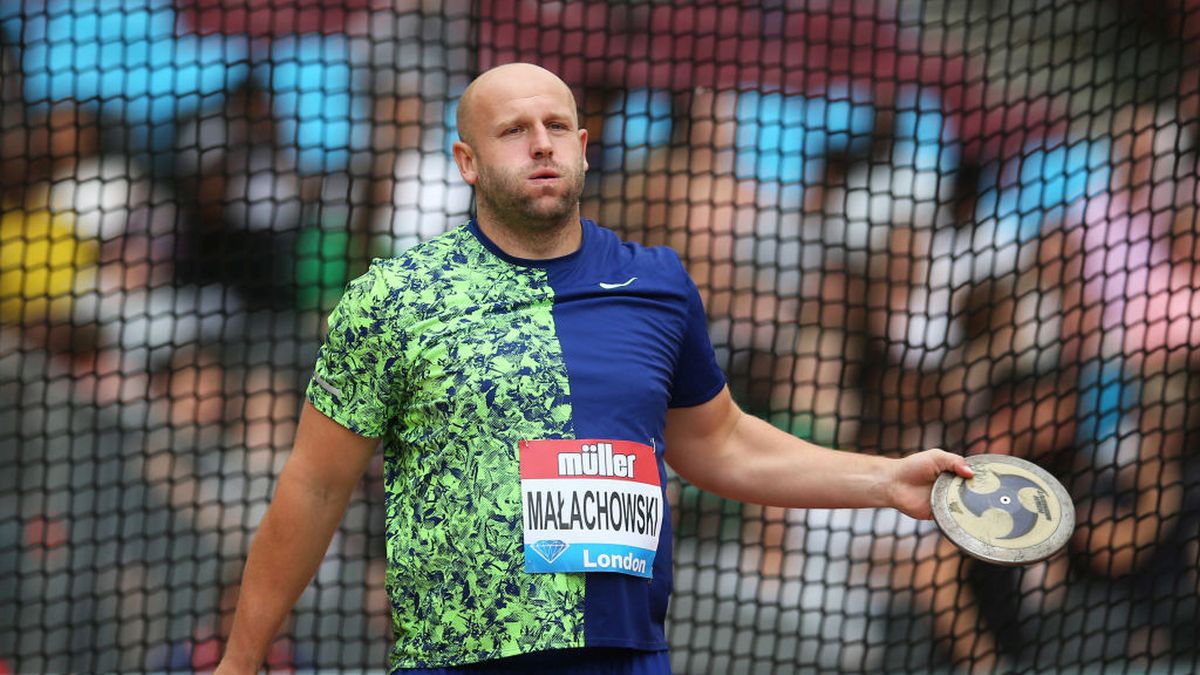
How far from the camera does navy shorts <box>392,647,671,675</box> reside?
232 centimetres

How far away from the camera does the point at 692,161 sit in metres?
5.83

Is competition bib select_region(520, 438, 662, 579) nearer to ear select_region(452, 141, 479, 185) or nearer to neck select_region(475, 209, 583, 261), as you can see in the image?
neck select_region(475, 209, 583, 261)

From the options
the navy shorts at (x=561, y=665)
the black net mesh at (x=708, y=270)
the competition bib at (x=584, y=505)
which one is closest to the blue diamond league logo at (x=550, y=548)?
the competition bib at (x=584, y=505)

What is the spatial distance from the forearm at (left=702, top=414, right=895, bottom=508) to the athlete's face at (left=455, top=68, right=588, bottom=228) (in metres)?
0.56

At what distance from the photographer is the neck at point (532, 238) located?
2.49m

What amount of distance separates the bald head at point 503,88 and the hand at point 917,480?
0.84 m

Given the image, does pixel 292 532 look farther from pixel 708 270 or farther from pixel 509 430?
pixel 708 270

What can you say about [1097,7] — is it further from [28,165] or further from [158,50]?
[28,165]

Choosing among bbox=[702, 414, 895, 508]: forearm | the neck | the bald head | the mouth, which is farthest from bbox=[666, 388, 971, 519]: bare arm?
the bald head

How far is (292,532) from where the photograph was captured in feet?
8.13

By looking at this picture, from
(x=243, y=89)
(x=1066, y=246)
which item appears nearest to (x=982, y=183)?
(x=1066, y=246)

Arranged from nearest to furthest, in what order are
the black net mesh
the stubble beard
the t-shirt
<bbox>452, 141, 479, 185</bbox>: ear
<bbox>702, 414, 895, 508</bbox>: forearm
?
the t-shirt < the stubble beard < <bbox>452, 141, 479, 185</bbox>: ear < <bbox>702, 414, 895, 508</bbox>: forearm < the black net mesh

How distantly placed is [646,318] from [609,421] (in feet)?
0.70

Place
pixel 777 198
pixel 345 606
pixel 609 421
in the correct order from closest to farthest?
pixel 609 421
pixel 345 606
pixel 777 198
